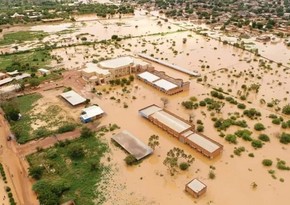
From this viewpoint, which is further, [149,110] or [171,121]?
[149,110]

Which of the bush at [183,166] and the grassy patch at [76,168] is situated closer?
the grassy patch at [76,168]

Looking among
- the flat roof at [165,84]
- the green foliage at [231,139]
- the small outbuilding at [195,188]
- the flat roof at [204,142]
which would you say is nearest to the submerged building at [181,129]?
the flat roof at [204,142]

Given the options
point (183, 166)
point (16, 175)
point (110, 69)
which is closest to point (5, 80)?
point (110, 69)

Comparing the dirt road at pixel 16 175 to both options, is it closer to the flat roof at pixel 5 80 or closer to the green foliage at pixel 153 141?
the green foliage at pixel 153 141

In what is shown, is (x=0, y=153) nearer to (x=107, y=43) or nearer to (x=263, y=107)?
(x=263, y=107)

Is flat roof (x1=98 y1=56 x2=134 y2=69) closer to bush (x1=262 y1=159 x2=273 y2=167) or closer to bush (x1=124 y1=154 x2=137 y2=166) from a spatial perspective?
bush (x1=124 y1=154 x2=137 y2=166)

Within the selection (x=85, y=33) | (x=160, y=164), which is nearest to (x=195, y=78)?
(x=160, y=164)

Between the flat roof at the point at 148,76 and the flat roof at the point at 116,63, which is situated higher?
the flat roof at the point at 116,63

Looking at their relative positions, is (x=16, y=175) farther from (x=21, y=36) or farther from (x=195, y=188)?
(x=21, y=36)
